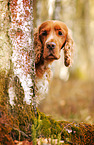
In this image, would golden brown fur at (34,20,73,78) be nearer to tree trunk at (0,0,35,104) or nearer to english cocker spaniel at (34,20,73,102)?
english cocker spaniel at (34,20,73,102)

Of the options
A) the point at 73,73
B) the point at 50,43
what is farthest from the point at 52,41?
the point at 73,73

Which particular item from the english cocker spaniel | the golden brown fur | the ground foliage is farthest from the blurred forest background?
the ground foliage

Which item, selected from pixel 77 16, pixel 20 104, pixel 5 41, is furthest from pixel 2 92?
pixel 77 16

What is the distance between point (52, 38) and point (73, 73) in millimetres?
A: 8667

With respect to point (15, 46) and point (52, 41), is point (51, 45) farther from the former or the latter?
point (15, 46)

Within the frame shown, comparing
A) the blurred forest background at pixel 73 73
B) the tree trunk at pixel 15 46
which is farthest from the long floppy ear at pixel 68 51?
the blurred forest background at pixel 73 73

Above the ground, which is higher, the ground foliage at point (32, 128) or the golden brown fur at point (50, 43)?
the golden brown fur at point (50, 43)

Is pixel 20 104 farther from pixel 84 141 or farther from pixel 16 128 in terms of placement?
pixel 84 141

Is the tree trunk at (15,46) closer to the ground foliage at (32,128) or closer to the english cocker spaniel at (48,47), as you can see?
the ground foliage at (32,128)

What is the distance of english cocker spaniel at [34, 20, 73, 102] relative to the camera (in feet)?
10.6

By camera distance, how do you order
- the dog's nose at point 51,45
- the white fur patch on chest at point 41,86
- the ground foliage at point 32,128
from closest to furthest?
the ground foliage at point 32,128 → the dog's nose at point 51,45 → the white fur patch on chest at point 41,86

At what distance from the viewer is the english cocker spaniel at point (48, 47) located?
3.23 m

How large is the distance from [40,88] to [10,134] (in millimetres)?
1435

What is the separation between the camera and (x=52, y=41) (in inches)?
126
